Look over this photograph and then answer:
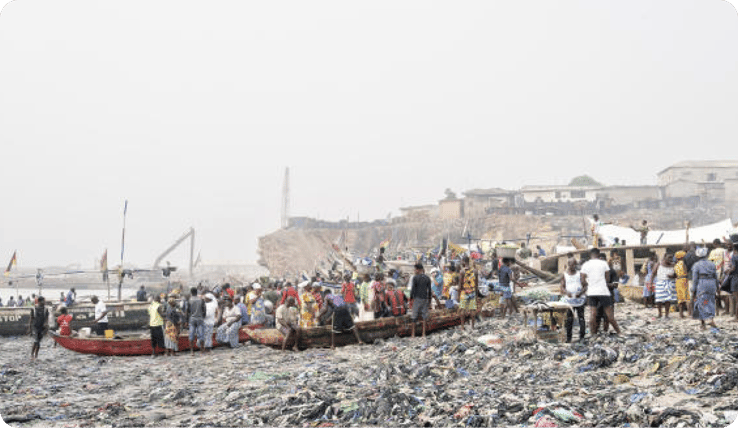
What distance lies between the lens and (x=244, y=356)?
14.8 m

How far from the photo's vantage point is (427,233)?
71.1 metres

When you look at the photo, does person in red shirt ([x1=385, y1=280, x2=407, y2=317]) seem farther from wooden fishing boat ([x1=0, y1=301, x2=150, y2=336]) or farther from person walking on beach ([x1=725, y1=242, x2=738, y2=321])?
wooden fishing boat ([x1=0, y1=301, x2=150, y2=336])

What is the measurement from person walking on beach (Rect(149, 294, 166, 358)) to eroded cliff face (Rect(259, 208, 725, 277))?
146 ft

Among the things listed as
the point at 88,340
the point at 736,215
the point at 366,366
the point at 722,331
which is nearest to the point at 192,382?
the point at 366,366

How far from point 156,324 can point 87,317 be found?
35.6 ft

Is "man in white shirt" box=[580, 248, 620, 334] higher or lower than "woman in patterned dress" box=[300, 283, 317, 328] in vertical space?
higher

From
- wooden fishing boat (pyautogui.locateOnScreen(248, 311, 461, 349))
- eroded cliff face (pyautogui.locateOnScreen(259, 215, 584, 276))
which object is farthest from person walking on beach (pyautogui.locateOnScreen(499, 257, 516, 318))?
eroded cliff face (pyautogui.locateOnScreen(259, 215, 584, 276))

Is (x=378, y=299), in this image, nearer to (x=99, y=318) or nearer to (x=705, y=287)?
(x=705, y=287)

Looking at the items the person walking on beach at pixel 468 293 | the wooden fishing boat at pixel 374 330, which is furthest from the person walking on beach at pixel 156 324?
the person walking on beach at pixel 468 293

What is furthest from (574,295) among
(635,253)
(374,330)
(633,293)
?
(635,253)

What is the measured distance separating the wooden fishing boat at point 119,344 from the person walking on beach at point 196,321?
1.44 ft

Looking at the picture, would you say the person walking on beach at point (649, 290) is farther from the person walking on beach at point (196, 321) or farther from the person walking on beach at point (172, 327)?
the person walking on beach at point (172, 327)

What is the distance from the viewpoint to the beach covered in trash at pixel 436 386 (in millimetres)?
6566

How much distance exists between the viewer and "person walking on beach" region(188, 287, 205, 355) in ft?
50.0
